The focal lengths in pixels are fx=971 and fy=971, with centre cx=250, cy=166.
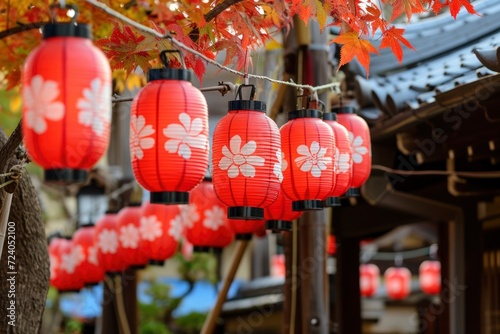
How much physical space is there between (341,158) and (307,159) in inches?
23.8

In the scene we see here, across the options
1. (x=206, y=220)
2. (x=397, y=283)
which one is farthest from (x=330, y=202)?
(x=397, y=283)

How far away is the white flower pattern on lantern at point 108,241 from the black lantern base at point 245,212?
16.8 ft

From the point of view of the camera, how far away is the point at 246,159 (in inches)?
240

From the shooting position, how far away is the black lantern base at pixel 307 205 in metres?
6.69

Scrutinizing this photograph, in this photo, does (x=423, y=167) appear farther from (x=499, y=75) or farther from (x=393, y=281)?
(x=393, y=281)

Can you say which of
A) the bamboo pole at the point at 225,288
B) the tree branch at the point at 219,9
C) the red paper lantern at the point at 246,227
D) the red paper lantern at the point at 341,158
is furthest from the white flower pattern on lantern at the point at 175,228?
the tree branch at the point at 219,9

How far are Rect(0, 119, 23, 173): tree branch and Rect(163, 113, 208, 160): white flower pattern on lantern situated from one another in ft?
3.30

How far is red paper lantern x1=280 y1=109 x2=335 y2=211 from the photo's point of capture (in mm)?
6594

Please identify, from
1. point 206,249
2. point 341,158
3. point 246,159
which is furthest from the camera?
point 206,249

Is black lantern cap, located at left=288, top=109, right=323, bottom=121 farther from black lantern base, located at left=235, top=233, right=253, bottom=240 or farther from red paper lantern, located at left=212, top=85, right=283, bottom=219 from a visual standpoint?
black lantern base, located at left=235, top=233, right=253, bottom=240

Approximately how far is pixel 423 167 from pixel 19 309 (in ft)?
16.2

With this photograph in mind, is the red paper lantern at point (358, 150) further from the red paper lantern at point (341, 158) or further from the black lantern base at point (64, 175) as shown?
the black lantern base at point (64, 175)

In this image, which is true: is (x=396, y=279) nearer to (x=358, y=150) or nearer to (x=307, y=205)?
(x=358, y=150)

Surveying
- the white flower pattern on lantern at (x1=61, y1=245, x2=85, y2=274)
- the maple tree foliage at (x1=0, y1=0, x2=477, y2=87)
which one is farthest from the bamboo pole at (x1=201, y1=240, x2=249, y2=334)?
the maple tree foliage at (x1=0, y1=0, x2=477, y2=87)
